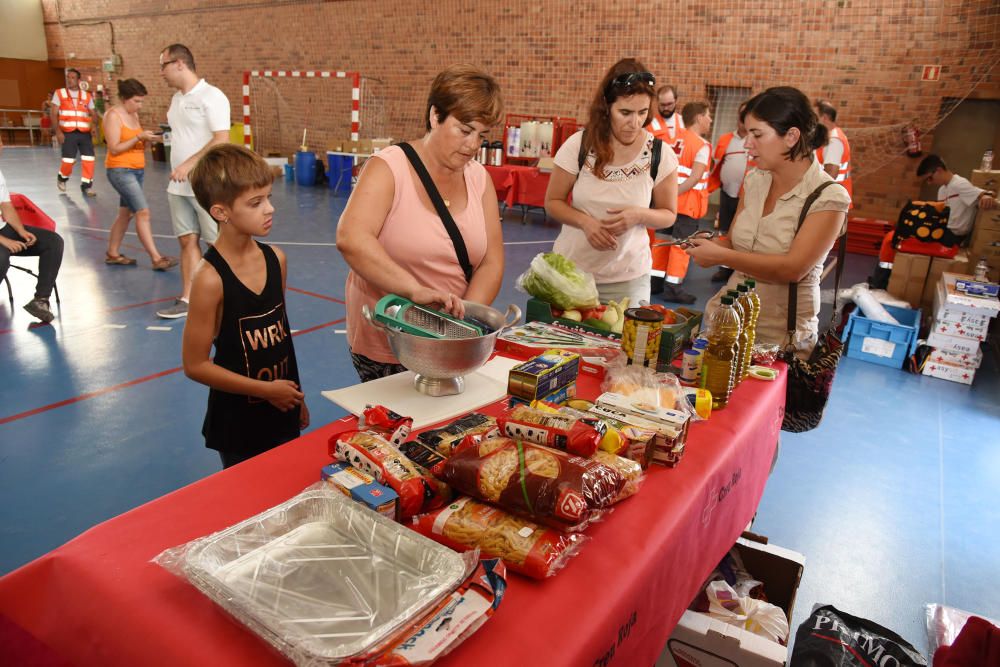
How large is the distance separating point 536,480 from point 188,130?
4.69m

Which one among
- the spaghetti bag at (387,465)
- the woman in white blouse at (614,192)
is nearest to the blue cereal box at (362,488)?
the spaghetti bag at (387,465)

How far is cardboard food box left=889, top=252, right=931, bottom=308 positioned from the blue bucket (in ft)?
35.5

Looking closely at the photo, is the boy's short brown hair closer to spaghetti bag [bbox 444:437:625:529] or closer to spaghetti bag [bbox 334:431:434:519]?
spaghetti bag [bbox 334:431:434:519]

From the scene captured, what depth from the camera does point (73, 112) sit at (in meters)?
10.2

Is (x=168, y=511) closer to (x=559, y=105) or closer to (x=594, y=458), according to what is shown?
(x=594, y=458)

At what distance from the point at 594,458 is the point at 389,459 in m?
0.41

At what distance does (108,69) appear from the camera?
752 inches

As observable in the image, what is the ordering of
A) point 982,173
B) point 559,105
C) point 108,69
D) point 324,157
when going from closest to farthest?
point 982,173, point 559,105, point 324,157, point 108,69

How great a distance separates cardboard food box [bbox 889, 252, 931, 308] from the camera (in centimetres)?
570

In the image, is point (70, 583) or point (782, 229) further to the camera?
point (782, 229)

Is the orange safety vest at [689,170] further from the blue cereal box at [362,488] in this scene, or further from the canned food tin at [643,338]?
the blue cereal box at [362,488]

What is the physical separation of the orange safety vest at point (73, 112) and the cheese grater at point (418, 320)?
11035 millimetres

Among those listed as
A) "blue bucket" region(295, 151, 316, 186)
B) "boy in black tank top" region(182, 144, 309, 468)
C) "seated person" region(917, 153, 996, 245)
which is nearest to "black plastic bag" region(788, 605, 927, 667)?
"boy in black tank top" region(182, 144, 309, 468)

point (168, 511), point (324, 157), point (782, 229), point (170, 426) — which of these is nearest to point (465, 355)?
point (168, 511)
